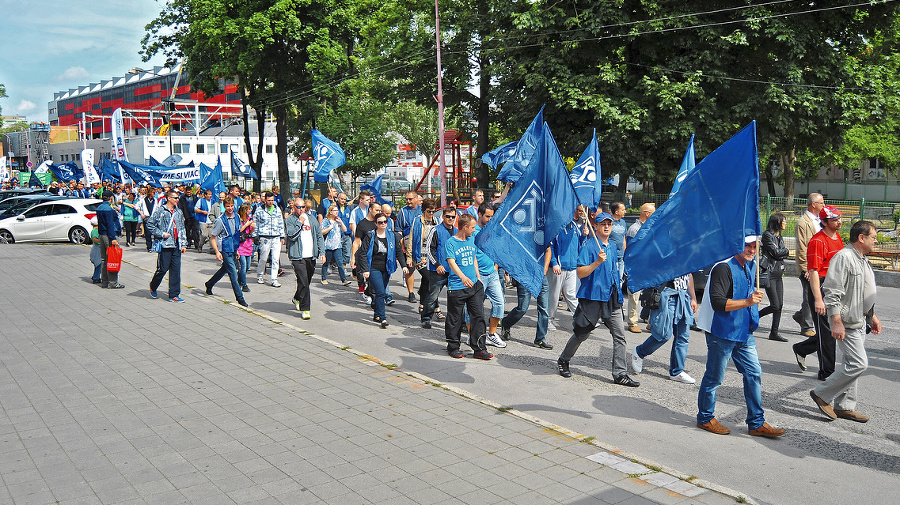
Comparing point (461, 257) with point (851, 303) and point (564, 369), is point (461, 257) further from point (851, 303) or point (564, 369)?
point (851, 303)

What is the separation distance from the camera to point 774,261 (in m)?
9.73

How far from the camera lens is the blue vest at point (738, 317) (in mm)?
6164

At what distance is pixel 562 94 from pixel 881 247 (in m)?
11.0

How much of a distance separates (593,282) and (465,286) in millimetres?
1589

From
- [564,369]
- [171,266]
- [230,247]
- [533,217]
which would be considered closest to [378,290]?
[230,247]

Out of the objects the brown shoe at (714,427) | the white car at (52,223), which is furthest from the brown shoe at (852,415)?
the white car at (52,223)

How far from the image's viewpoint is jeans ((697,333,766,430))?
6188 millimetres

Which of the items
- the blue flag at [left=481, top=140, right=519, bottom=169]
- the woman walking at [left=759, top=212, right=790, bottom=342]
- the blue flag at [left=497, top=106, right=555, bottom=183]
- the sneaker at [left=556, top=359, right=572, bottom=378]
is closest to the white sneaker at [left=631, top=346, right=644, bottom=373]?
the sneaker at [left=556, top=359, right=572, bottom=378]

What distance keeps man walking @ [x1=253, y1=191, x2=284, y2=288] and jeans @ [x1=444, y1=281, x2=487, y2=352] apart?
592 centimetres

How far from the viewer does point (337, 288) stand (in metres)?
14.5

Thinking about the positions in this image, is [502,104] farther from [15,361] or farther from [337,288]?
[15,361]

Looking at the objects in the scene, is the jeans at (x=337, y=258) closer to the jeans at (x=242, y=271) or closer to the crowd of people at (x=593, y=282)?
the crowd of people at (x=593, y=282)

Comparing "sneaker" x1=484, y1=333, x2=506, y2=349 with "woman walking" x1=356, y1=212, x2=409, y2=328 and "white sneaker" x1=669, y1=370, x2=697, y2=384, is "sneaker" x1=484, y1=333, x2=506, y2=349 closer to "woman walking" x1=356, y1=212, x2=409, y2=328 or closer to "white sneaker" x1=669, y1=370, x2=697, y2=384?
"woman walking" x1=356, y1=212, x2=409, y2=328

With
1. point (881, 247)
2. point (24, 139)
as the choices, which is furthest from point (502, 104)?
point (24, 139)
